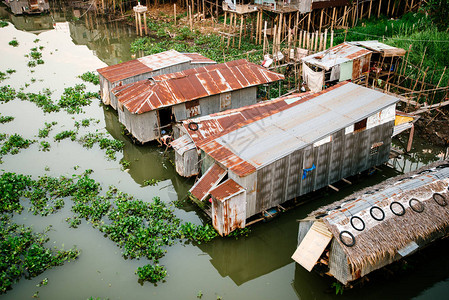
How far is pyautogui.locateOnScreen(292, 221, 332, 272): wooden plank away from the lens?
38.1ft

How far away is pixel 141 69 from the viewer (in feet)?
75.2

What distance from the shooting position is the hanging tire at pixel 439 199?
12.7 m

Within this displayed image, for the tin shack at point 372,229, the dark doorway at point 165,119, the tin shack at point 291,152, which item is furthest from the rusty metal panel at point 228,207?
the dark doorway at point 165,119

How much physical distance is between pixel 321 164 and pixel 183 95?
7.94 metres

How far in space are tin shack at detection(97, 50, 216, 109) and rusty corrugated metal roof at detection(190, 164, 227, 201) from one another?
387 inches

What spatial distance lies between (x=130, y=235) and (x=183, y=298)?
10.5 feet

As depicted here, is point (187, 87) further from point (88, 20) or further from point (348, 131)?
point (88, 20)

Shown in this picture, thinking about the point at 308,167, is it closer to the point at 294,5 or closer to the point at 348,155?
the point at 348,155

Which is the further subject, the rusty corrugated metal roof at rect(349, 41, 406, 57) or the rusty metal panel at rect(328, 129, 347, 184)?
the rusty corrugated metal roof at rect(349, 41, 406, 57)

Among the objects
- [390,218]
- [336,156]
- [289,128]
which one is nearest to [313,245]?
[390,218]

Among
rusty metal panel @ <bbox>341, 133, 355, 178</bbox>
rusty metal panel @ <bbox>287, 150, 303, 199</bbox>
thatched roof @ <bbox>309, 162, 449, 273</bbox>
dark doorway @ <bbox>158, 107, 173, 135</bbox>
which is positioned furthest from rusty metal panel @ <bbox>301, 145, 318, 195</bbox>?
dark doorway @ <bbox>158, 107, 173, 135</bbox>

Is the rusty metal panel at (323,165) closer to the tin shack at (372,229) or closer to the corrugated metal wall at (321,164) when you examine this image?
the corrugated metal wall at (321,164)

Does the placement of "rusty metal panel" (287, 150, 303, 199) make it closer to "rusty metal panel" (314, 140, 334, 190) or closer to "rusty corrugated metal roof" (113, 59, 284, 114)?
"rusty metal panel" (314, 140, 334, 190)

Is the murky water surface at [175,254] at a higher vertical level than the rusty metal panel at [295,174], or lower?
lower
